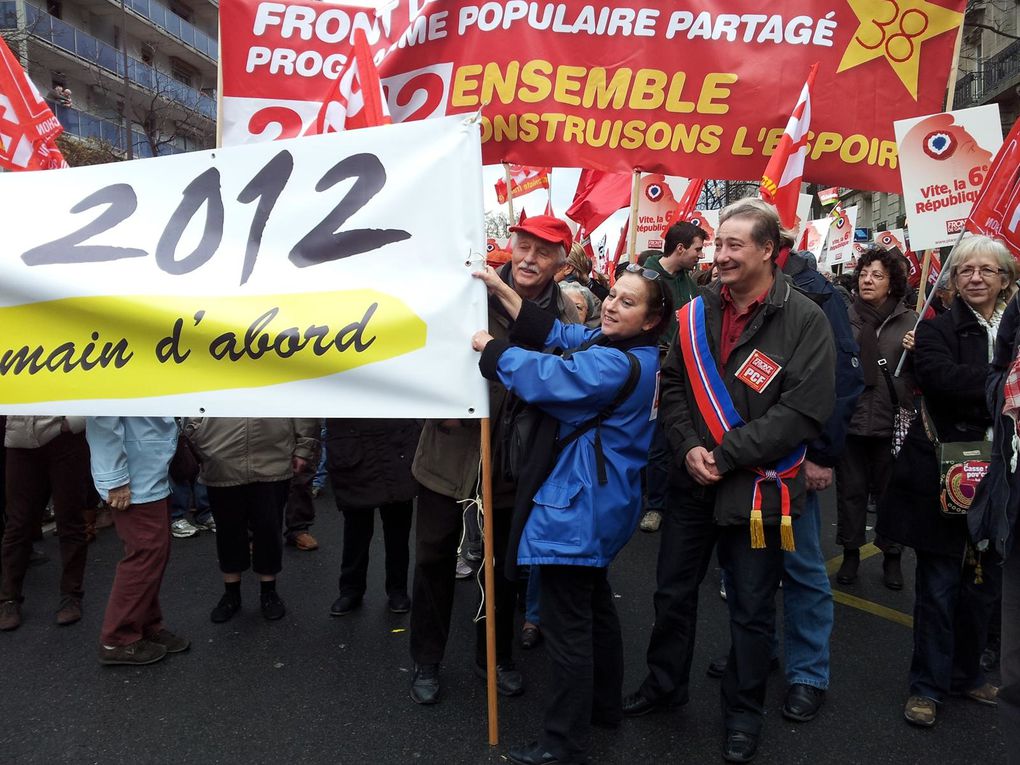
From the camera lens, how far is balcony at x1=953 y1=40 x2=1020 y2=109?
26641mm

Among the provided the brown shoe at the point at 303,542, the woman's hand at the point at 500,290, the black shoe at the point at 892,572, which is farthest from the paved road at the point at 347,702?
the woman's hand at the point at 500,290

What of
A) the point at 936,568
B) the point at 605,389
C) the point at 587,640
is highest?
the point at 605,389

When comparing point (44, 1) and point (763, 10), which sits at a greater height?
point (44, 1)

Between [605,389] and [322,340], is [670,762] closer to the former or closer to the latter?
[605,389]

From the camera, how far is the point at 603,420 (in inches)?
99.7

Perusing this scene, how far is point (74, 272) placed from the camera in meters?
2.71

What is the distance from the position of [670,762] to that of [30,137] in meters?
4.50

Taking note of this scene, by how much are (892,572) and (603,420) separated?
2.80 meters

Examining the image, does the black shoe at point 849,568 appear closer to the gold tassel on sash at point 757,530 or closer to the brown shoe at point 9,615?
the gold tassel on sash at point 757,530

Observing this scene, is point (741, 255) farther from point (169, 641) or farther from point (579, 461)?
point (169, 641)

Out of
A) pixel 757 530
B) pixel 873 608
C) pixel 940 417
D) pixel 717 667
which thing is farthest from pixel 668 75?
pixel 873 608

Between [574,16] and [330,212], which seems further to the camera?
[574,16]

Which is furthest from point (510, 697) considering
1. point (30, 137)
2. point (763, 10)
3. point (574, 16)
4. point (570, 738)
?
point (30, 137)

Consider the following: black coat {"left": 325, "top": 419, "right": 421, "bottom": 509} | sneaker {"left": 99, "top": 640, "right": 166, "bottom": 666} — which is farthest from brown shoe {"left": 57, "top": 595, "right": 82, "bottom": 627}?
black coat {"left": 325, "top": 419, "right": 421, "bottom": 509}
